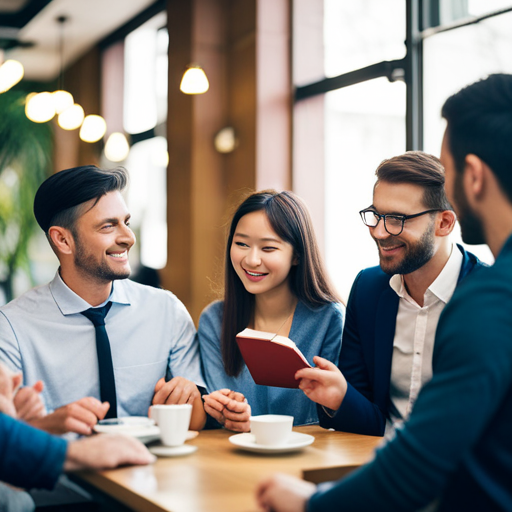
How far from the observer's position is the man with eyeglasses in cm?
221

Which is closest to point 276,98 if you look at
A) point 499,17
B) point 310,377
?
point 499,17

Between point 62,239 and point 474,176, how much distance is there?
1732 millimetres

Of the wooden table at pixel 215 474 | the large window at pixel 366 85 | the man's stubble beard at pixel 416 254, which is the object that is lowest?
the wooden table at pixel 215 474

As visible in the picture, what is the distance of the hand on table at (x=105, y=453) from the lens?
4.73ft

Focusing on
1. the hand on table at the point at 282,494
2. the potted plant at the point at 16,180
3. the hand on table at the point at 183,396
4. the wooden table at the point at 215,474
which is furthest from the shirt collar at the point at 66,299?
the potted plant at the point at 16,180

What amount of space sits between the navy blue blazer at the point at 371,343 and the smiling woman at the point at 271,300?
18 centimetres

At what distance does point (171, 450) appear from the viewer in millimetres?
1645

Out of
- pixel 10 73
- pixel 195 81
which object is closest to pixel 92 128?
pixel 10 73

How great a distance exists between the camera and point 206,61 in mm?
6059

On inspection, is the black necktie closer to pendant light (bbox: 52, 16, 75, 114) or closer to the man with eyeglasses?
the man with eyeglasses

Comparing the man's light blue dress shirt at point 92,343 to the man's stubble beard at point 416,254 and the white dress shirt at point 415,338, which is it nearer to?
the white dress shirt at point 415,338

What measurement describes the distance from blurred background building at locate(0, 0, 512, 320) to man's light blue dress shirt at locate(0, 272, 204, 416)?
60.4 inches

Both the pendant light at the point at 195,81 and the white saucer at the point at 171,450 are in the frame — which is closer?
the white saucer at the point at 171,450

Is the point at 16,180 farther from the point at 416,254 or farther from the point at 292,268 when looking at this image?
the point at 416,254
